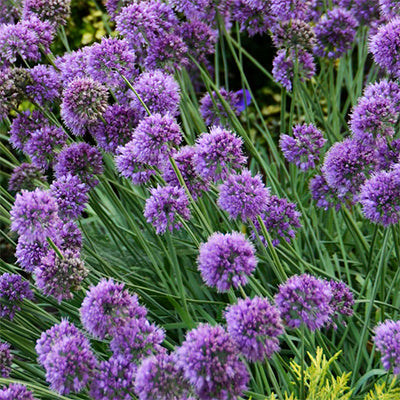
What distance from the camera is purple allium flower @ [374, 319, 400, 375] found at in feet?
4.14

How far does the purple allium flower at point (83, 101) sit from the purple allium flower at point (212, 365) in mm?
828

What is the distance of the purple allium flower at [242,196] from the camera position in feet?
4.88

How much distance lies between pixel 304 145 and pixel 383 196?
47 cm

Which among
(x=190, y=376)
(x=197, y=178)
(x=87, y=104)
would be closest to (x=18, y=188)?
(x=87, y=104)

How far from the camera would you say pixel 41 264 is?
5.12 ft

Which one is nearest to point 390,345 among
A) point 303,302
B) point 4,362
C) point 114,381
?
point 303,302

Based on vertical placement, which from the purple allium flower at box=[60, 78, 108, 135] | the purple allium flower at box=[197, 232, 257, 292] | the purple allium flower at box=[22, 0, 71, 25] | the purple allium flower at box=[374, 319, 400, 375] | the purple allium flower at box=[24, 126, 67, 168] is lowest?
the purple allium flower at box=[374, 319, 400, 375]

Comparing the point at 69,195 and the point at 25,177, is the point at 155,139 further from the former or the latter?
the point at 25,177

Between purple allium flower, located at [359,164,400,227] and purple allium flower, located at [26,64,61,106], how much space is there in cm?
107

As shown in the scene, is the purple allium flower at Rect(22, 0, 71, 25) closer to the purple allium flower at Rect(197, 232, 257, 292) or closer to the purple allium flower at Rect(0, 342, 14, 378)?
the purple allium flower at Rect(0, 342, 14, 378)

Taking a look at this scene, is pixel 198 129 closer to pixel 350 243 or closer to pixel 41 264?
pixel 350 243

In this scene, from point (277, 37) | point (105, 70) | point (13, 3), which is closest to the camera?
point (105, 70)

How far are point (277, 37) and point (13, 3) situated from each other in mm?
1123

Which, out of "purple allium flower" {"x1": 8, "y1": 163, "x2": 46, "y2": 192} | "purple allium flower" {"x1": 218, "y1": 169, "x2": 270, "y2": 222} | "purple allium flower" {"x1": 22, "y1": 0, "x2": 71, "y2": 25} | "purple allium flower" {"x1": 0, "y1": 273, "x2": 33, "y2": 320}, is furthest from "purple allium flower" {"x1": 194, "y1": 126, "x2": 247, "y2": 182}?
"purple allium flower" {"x1": 22, "y1": 0, "x2": 71, "y2": 25}
